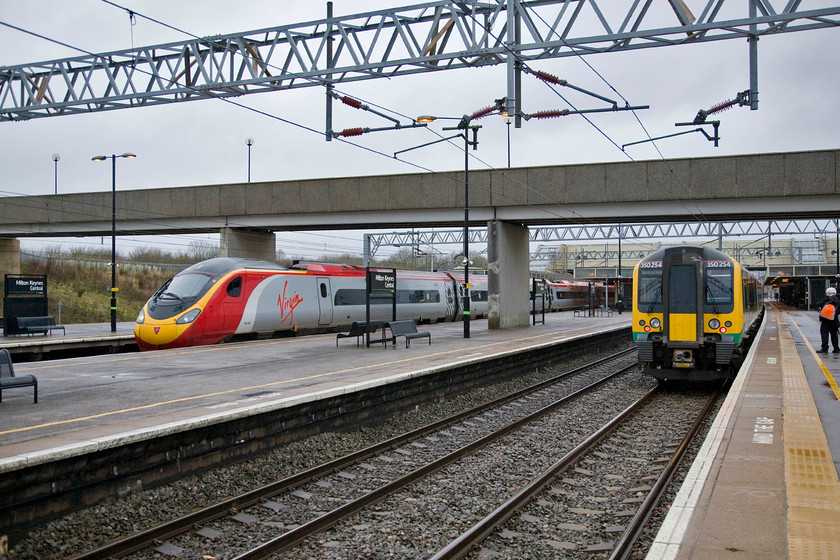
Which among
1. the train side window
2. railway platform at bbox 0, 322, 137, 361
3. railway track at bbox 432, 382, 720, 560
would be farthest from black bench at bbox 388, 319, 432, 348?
railway platform at bbox 0, 322, 137, 361

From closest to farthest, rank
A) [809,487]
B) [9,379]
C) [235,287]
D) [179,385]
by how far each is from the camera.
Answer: [809,487] < [9,379] < [179,385] < [235,287]

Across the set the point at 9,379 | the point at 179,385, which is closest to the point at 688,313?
→ the point at 179,385

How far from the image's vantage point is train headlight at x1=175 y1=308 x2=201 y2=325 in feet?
60.9

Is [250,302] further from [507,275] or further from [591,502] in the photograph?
[591,502]

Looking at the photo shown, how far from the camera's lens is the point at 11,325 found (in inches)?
883

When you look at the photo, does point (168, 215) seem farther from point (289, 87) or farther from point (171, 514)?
point (171, 514)

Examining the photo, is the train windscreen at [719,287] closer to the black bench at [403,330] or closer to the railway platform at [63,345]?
the black bench at [403,330]

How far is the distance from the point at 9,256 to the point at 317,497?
1438 inches

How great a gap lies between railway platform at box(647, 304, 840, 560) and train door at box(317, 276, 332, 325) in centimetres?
1603

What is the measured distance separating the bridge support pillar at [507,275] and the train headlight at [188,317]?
1266 centimetres

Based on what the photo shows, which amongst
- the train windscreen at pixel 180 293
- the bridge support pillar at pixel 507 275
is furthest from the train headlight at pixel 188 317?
the bridge support pillar at pixel 507 275

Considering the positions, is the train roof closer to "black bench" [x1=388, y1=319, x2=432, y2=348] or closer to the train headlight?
"black bench" [x1=388, y1=319, x2=432, y2=348]

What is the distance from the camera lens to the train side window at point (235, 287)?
785 inches

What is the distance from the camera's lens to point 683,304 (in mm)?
14391
